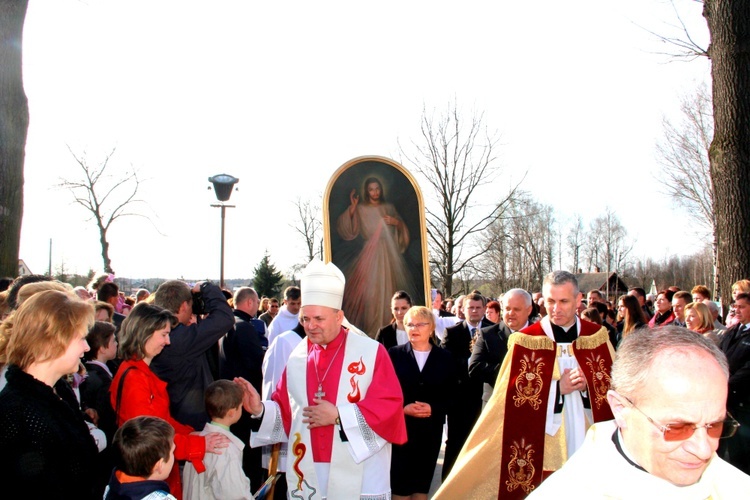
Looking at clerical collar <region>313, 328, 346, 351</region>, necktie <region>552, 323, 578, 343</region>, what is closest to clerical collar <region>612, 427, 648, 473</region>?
clerical collar <region>313, 328, 346, 351</region>

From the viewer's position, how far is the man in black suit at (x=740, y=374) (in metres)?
6.98

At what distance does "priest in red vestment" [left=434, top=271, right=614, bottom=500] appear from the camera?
5.04m

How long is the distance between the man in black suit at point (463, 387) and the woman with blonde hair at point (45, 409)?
12.0 ft

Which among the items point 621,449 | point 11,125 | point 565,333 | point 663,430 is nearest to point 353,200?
point 11,125

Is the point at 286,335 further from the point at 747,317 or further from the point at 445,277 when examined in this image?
the point at 445,277

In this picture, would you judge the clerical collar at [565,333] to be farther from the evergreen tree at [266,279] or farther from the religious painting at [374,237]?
the evergreen tree at [266,279]

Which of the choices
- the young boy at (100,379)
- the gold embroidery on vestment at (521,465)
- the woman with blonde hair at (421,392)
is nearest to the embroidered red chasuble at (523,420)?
the gold embroidery on vestment at (521,465)

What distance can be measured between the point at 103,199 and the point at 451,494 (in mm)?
26973

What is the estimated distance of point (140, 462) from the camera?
3.50 meters

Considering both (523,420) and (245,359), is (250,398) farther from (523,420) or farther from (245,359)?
(245,359)

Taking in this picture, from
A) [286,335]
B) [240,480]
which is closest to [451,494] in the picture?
[240,480]

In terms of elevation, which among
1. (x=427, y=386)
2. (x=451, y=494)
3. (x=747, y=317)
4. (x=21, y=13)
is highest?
(x=21, y=13)

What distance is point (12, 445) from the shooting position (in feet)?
9.20

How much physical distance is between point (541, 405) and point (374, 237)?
542 centimetres
